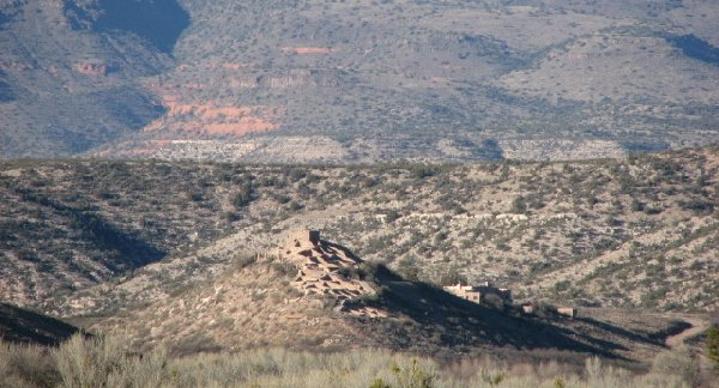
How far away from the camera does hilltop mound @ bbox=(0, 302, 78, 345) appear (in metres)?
50.3

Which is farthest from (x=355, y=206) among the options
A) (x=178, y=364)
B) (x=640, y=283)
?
(x=178, y=364)

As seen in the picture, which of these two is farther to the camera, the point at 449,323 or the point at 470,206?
the point at 470,206

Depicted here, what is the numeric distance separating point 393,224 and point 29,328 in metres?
47.2

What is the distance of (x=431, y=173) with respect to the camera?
4387 inches

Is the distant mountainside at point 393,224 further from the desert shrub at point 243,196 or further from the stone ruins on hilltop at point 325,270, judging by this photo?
the stone ruins on hilltop at point 325,270

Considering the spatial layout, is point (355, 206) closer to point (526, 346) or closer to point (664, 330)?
point (664, 330)

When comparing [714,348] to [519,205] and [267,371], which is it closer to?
[267,371]

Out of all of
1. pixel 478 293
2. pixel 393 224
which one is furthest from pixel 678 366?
pixel 393 224

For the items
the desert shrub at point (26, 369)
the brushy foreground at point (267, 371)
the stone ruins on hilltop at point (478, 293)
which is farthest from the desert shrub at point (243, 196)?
the desert shrub at point (26, 369)

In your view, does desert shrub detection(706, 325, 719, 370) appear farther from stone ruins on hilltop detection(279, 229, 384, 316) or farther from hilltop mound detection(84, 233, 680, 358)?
stone ruins on hilltop detection(279, 229, 384, 316)

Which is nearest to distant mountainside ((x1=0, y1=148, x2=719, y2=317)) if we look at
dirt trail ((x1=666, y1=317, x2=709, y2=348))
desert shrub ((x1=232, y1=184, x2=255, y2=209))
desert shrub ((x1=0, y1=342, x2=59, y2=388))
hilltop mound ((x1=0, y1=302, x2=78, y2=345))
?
desert shrub ((x1=232, y1=184, x2=255, y2=209))

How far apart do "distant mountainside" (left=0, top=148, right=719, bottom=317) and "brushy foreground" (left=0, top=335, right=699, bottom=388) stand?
81.8 feet

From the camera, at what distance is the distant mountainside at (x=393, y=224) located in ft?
279

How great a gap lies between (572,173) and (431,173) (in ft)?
35.8
